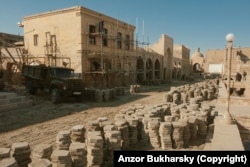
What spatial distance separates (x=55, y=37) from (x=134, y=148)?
17.0 m

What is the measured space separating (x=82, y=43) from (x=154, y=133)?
1422 cm

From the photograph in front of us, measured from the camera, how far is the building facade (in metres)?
19.0

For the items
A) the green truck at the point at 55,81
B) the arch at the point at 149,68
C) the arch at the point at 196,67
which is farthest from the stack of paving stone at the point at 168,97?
the arch at the point at 196,67

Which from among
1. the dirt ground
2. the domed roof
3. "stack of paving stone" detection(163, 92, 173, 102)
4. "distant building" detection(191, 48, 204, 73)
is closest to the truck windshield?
the dirt ground

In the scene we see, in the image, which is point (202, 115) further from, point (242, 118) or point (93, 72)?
point (93, 72)

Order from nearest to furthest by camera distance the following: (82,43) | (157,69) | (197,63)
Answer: (82,43) < (157,69) < (197,63)

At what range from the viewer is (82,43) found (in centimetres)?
1886

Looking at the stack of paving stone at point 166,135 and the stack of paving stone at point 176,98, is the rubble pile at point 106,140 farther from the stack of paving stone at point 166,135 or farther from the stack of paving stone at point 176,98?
the stack of paving stone at point 176,98

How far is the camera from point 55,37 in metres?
20.5

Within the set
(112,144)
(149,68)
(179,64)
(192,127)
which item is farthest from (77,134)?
(179,64)

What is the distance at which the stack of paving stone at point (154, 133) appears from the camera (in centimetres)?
646

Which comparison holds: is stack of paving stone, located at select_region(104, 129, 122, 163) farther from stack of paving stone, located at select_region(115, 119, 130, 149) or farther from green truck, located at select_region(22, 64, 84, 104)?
green truck, located at select_region(22, 64, 84, 104)

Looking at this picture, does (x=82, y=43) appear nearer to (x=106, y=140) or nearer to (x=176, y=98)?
(x=176, y=98)

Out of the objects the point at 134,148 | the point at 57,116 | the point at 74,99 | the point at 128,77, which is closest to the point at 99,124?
the point at 134,148
